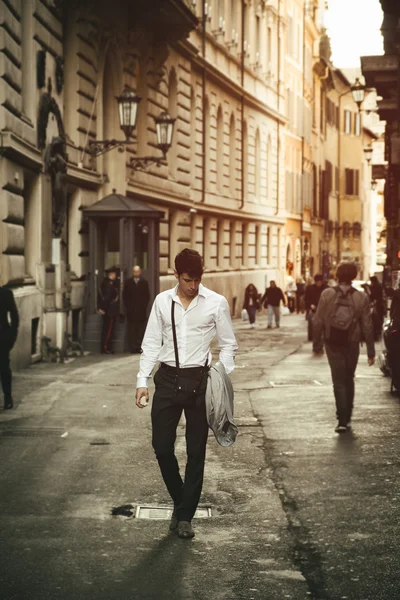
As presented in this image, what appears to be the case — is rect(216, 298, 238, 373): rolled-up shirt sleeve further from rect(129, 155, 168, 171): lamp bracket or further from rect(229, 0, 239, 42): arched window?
rect(229, 0, 239, 42): arched window

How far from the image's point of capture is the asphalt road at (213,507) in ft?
22.3

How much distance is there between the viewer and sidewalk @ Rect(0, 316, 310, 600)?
6730 mm

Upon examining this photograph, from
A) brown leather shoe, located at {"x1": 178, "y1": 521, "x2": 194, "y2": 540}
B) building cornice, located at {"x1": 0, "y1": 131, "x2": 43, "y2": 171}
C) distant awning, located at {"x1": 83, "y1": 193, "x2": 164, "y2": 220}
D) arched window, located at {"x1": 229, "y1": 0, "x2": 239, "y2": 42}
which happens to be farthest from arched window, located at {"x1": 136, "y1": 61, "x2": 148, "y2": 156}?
brown leather shoe, located at {"x1": 178, "y1": 521, "x2": 194, "y2": 540}

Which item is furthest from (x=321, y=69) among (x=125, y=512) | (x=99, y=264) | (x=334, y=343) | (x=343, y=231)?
(x=125, y=512)

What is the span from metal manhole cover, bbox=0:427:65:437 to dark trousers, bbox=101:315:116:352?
1211cm

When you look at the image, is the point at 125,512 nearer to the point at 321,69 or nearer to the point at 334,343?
the point at 334,343

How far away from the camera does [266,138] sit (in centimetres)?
5359

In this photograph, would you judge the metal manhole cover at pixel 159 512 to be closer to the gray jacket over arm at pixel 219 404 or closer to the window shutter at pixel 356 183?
the gray jacket over arm at pixel 219 404

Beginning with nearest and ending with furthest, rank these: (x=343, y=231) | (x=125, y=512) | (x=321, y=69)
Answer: (x=125, y=512) < (x=321, y=69) < (x=343, y=231)

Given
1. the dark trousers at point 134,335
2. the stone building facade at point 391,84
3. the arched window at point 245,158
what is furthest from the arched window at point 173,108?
the arched window at point 245,158

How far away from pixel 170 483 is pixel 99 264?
18.4 m

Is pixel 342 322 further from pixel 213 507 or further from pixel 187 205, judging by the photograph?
pixel 187 205

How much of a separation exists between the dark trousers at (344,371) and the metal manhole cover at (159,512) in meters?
4.32

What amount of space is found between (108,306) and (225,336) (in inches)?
680
